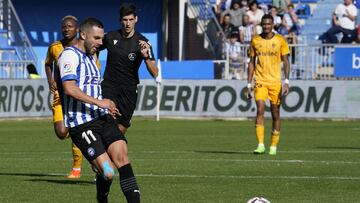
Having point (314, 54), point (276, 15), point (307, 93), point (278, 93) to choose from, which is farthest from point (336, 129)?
point (276, 15)

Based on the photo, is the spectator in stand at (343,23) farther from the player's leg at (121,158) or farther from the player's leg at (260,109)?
the player's leg at (121,158)

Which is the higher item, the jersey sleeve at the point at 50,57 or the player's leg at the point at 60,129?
the jersey sleeve at the point at 50,57

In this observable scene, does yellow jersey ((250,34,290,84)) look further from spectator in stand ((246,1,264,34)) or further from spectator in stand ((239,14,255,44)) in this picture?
spectator in stand ((246,1,264,34))

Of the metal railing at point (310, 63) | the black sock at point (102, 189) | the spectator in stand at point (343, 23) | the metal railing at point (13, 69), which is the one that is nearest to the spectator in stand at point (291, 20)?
the spectator in stand at point (343, 23)

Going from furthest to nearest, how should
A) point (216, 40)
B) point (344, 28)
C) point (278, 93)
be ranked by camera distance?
point (216, 40) → point (344, 28) → point (278, 93)

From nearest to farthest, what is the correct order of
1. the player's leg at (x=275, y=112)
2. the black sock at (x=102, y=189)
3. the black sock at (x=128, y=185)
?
the black sock at (x=128, y=185), the black sock at (x=102, y=189), the player's leg at (x=275, y=112)

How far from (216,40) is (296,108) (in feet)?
Answer: 28.3

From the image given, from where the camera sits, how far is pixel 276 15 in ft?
119

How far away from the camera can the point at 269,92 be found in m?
18.6

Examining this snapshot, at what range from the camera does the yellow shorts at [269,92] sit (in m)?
18.5

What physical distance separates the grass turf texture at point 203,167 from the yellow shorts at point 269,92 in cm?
101

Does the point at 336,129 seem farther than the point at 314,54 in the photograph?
No

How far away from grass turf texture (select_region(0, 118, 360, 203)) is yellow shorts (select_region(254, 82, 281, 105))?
101 centimetres

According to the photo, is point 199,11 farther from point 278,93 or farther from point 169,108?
point 278,93
